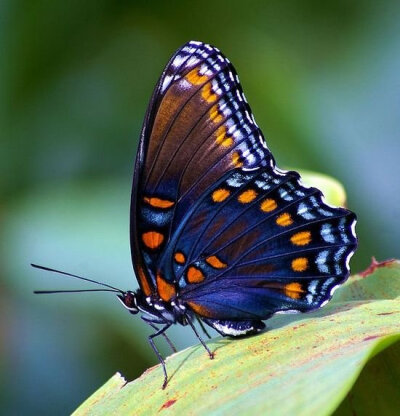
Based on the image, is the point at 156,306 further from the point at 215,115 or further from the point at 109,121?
the point at 109,121

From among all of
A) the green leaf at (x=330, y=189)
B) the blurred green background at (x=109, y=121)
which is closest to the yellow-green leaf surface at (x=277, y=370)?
the green leaf at (x=330, y=189)

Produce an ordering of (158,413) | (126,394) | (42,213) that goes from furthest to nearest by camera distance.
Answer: (42,213)
(126,394)
(158,413)

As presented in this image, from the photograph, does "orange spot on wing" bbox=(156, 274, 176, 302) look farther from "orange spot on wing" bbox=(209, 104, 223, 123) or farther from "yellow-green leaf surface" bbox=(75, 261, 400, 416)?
"orange spot on wing" bbox=(209, 104, 223, 123)

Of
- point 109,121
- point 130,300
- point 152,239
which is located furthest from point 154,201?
point 109,121

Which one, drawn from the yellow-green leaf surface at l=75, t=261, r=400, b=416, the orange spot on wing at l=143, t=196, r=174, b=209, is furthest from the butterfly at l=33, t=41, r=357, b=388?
the yellow-green leaf surface at l=75, t=261, r=400, b=416

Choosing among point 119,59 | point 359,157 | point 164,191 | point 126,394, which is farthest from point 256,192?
point 119,59

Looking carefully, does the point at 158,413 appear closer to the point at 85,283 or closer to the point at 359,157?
the point at 85,283
